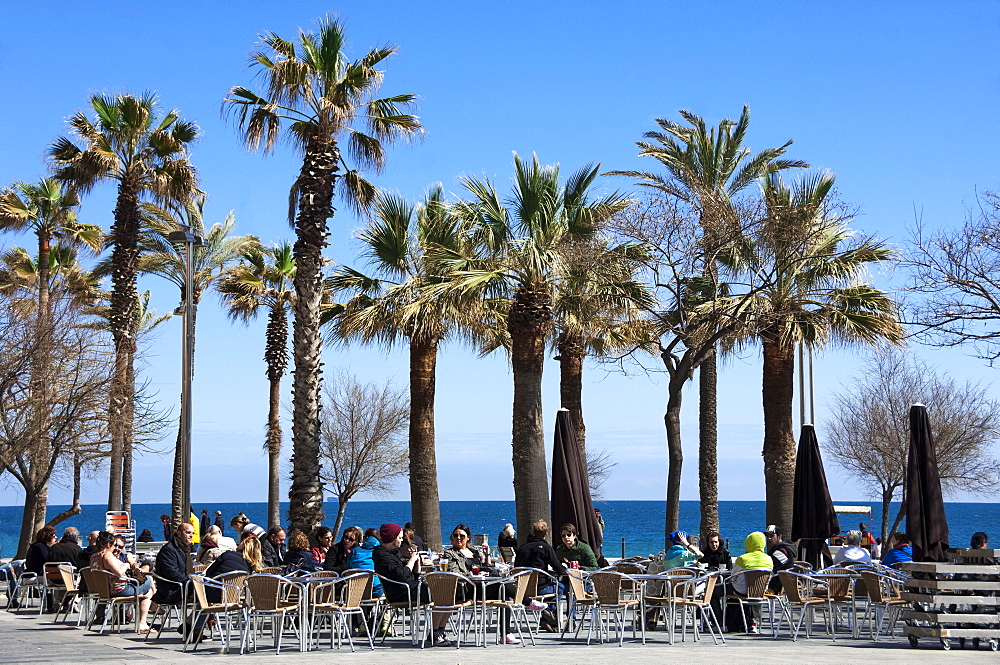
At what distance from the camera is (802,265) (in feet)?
73.0

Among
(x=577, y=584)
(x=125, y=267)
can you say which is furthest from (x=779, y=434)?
(x=125, y=267)

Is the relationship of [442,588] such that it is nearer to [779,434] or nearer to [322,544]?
[322,544]

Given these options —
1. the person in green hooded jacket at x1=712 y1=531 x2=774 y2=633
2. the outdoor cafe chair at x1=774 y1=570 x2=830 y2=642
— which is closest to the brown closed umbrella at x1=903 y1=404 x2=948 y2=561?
the outdoor cafe chair at x1=774 y1=570 x2=830 y2=642

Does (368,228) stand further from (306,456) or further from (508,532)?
(508,532)

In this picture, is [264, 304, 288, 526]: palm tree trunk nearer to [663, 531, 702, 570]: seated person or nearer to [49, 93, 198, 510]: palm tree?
[49, 93, 198, 510]: palm tree

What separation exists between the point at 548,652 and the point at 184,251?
25.1m

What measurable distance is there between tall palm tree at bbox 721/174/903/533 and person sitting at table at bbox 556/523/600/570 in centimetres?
785

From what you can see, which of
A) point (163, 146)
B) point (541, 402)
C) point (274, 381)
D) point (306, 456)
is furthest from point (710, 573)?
point (274, 381)

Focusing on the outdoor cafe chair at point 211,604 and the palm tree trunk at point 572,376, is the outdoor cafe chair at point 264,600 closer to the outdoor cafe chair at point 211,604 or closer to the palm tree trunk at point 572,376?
the outdoor cafe chair at point 211,604

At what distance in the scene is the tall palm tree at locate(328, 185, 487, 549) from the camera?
25.6 m

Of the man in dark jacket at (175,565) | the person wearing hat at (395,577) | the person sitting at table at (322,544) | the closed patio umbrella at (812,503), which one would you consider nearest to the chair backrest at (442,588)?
the person wearing hat at (395,577)

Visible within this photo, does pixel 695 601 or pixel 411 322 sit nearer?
pixel 695 601

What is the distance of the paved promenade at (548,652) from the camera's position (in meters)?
11.6

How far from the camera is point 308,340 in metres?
22.8
